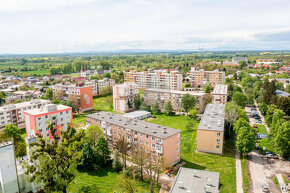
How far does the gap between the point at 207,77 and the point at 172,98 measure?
3236 centimetres

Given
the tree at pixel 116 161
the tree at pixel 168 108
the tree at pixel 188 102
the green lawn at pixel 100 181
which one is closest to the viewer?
the green lawn at pixel 100 181

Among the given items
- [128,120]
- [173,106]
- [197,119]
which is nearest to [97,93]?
[173,106]

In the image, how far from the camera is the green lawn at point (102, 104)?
184 ft

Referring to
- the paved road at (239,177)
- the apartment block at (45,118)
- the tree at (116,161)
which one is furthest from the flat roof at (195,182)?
the apartment block at (45,118)

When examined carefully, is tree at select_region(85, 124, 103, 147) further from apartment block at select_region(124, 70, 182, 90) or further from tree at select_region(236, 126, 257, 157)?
apartment block at select_region(124, 70, 182, 90)

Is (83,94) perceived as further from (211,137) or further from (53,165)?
(53,165)

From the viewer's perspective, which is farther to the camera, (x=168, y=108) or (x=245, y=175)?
(x=168, y=108)

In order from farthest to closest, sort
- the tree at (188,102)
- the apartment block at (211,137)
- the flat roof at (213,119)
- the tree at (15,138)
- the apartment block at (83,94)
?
1. the apartment block at (83,94)
2. the tree at (188,102)
3. the flat roof at (213,119)
4. the apartment block at (211,137)
5. the tree at (15,138)

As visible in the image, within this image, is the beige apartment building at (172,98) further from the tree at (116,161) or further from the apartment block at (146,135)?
the tree at (116,161)

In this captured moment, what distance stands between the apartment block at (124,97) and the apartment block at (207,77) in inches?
1365

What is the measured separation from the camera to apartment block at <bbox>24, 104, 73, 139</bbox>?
3162 cm

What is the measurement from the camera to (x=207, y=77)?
79.6 m

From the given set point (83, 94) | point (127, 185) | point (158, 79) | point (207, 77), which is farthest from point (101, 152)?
point (207, 77)

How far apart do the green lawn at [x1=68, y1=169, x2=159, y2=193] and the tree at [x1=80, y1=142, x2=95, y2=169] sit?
0.94 m
